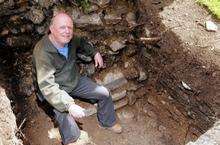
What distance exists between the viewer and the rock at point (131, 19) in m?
7.41

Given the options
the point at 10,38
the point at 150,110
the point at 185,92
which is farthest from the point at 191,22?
Answer: the point at 10,38

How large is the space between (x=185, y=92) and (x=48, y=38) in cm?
236

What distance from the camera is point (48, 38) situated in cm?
602

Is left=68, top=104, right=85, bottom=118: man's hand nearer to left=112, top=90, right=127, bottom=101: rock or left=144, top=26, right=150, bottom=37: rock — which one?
left=112, top=90, right=127, bottom=101: rock

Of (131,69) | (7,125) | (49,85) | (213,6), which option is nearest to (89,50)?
(49,85)

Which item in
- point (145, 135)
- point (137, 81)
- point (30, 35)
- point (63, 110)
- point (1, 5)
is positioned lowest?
point (145, 135)

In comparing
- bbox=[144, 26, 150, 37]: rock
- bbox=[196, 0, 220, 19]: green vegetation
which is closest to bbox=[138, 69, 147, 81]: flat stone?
bbox=[144, 26, 150, 37]: rock

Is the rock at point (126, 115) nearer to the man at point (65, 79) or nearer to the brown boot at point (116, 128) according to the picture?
the brown boot at point (116, 128)

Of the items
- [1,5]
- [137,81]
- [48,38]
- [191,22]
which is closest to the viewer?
[48,38]

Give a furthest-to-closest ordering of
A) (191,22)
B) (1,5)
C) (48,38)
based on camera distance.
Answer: (191,22) → (1,5) → (48,38)

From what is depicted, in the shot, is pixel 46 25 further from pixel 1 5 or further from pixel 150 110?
pixel 150 110

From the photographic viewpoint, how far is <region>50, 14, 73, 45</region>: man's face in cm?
584

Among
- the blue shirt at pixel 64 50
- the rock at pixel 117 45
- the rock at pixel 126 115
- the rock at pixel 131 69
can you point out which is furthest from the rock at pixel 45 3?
the rock at pixel 126 115

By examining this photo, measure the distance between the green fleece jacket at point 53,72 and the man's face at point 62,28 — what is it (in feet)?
0.56
